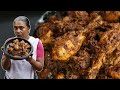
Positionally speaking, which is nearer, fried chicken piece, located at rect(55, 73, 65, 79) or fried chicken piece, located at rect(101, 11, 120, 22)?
fried chicken piece, located at rect(55, 73, 65, 79)

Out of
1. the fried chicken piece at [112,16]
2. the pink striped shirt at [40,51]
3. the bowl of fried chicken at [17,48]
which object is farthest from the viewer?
the fried chicken piece at [112,16]

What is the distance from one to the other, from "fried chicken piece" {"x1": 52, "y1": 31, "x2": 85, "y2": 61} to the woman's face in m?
0.32

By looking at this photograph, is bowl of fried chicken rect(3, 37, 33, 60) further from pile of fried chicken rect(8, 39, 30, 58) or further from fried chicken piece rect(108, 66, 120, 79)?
fried chicken piece rect(108, 66, 120, 79)

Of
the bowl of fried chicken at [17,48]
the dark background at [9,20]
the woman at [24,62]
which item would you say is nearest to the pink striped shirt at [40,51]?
the woman at [24,62]

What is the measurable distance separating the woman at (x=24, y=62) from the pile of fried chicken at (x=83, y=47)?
0.07m

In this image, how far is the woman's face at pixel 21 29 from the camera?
3473mm

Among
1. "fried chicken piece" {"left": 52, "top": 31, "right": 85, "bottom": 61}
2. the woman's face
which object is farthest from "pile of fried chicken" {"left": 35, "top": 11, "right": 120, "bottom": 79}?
the woman's face

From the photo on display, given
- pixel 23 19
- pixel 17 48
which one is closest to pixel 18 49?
pixel 17 48

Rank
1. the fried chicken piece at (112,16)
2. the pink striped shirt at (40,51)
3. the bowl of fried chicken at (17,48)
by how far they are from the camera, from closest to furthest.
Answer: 1. the bowl of fried chicken at (17,48)
2. the pink striped shirt at (40,51)
3. the fried chicken piece at (112,16)

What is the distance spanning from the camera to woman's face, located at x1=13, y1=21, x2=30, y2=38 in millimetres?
3473

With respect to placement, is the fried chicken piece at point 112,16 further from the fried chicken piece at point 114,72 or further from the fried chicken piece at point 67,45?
the fried chicken piece at point 114,72
